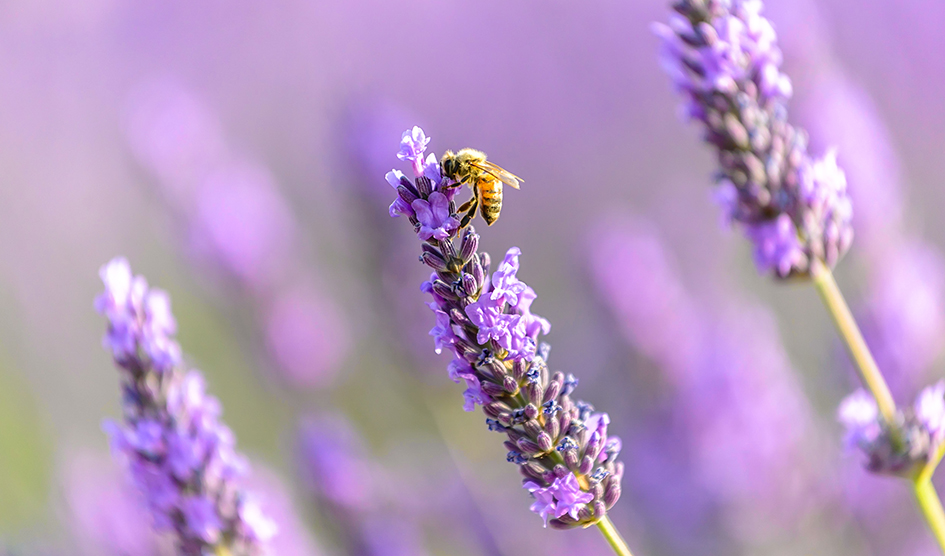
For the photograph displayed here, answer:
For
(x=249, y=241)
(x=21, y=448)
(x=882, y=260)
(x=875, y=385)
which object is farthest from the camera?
(x=21, y=448)

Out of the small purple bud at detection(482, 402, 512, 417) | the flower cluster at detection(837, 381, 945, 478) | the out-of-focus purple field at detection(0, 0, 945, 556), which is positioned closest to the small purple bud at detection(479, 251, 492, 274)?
the small purple bud at detection(482, 402, 512, 417)

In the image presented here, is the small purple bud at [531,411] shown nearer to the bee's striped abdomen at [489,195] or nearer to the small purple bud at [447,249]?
the small purple bud at [447,249]

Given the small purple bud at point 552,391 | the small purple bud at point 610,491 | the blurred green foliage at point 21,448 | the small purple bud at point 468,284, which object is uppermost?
the blurred green foliage at point 21,448

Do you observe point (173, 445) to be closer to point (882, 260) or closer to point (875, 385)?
point (875, 385)

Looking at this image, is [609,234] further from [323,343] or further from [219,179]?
[219,179]

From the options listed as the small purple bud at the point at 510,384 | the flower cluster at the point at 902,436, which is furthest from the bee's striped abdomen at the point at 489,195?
the flower cluster at the point at 902,436

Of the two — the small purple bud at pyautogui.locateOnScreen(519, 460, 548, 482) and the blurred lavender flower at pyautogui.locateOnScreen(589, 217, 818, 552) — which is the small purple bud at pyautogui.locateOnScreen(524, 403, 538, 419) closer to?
the small purple bud at pyautogui.locateOnScreen(519, 460, 548, 482)

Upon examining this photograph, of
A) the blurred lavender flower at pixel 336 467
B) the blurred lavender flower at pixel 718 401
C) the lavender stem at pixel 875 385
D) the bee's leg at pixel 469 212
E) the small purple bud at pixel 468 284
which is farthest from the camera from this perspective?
the blurred lavender flower at pixel 336 467

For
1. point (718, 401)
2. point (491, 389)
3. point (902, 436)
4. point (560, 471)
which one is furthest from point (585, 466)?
point (718, 401)

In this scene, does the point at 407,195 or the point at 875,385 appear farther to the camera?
the point at 875,385
